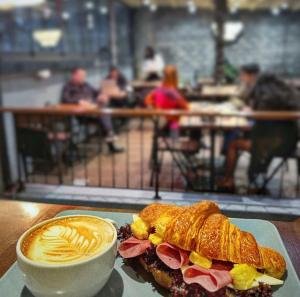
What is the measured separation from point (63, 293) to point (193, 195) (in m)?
2.61

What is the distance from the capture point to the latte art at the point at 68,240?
0.76 m

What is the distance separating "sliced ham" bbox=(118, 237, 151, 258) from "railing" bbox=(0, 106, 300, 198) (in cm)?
219

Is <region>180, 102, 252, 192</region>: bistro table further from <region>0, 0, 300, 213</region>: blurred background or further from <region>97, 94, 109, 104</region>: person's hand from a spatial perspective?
<region>97, 94, 109, 104</region>: person's hand

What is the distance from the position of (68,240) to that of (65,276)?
120 mm

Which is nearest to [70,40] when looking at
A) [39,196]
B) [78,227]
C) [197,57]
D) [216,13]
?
[216,13]

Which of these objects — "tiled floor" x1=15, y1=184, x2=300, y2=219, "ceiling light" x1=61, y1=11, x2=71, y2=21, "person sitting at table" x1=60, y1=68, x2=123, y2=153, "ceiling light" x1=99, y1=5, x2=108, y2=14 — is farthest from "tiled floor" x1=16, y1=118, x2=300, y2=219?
"ceiling light" x1=99, y1=5, x2=108, y2=14

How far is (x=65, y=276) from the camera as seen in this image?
72 cm

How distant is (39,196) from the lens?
341cm

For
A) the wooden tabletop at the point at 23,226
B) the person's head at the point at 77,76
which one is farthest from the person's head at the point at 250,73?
the wooden tabletop at the point at 23,226

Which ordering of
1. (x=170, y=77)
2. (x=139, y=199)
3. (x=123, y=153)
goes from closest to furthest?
(x=139, y=199) < (x=170, y=77) < (x=123, y=153)

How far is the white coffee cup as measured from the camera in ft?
2.33

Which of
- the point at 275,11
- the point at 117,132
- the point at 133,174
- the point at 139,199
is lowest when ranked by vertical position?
the point at 117,132

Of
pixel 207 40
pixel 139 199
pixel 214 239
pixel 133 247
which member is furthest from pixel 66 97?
pixel 207 40

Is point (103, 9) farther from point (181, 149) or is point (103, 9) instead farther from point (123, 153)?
point (181, 149)
